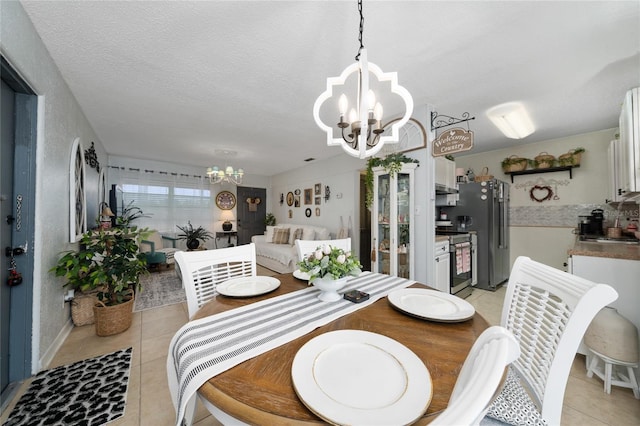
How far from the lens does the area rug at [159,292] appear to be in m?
3.06

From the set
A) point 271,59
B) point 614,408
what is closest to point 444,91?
point 271,59

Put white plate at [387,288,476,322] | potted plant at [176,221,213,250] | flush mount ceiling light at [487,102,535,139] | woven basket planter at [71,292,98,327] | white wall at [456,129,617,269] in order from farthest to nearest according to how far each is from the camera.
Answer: potted plant at [176,221,213,250] → white wall at [456,129,617,269] → flush mount ceiling light at [487,102,535,139] → woven basket planter at [71,292,98,327] → white plate at [387,288,476,322]

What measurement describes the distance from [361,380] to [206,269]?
1210 millimetres

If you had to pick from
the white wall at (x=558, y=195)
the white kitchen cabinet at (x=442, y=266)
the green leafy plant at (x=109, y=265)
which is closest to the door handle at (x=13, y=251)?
the green leafy plant at (x=109, y=265)

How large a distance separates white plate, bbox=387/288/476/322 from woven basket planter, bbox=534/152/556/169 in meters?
4.05

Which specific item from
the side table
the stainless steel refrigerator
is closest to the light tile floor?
the stainless steel refrigerator

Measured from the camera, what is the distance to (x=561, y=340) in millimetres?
810

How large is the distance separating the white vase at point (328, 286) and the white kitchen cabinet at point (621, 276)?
6.89ft

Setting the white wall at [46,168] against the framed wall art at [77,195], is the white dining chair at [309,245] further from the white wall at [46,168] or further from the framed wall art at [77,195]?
the framed wall art at [77,195]

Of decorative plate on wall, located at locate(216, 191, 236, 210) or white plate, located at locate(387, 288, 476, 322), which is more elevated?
decorative plate on wall, located at locate(216, 191, 236, 210)

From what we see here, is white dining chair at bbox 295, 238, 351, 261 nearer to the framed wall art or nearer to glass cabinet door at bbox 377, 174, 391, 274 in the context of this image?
glass cabinet door at bbox 377, 174, 391, 274

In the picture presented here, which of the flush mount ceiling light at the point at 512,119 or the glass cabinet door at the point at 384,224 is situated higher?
the flush mount ceiling light at the point at 512,119

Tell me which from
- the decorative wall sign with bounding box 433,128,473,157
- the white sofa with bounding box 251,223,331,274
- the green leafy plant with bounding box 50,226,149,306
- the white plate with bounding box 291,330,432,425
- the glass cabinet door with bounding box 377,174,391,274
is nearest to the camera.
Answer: the white plate with bounding box 291,330,432,425

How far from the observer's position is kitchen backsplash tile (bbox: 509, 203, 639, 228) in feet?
10.7
